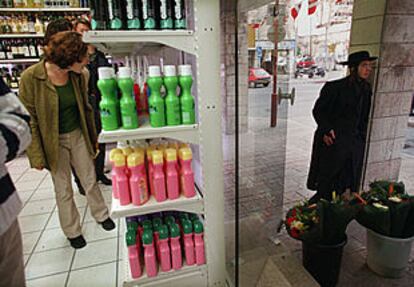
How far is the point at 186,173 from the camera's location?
1451 mm

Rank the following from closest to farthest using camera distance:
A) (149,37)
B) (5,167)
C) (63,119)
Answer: (5,167) → (149,37) → (63,119)

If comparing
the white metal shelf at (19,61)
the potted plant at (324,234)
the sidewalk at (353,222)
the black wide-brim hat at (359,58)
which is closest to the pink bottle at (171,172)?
the potted plant at (324,234)

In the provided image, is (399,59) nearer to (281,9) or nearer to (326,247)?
(281,9)

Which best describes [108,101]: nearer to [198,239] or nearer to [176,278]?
[198,239]

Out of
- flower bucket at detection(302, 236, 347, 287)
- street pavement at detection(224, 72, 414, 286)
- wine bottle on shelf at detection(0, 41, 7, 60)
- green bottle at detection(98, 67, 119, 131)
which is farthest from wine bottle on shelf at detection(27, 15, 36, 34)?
flower bucket at detection(302, 236, 347, 287)

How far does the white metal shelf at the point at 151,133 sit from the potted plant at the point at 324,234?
3.05 feet

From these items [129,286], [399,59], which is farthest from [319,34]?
[129,286]

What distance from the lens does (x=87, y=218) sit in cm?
273

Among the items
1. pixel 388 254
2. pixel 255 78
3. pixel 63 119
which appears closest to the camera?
pixel 388 254

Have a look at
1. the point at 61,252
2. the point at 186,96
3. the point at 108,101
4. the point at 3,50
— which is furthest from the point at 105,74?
the point at 3,50

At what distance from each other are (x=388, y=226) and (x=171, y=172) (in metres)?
1.42

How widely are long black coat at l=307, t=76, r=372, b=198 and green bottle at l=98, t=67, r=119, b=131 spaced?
1.74 metres

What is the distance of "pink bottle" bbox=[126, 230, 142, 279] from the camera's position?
4.98 feet

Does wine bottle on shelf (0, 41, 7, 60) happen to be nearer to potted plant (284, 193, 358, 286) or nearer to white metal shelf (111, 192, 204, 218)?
white metal shelf (111, 192, 204, 218)
